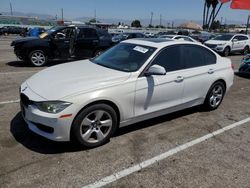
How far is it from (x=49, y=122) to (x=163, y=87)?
199cm

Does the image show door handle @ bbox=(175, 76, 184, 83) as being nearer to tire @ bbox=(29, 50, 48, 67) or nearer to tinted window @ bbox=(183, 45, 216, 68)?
tinted window @ bbox=(183, 45, 216, 68)

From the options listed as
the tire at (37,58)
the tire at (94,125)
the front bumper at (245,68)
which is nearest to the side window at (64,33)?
the tire at (37,58)

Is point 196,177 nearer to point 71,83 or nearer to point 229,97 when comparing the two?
point 71,83

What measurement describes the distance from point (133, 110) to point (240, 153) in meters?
1.76

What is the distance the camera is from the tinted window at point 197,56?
203 inches

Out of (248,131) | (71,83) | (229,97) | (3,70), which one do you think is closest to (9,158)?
(71,83)

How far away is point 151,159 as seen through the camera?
3822 mm

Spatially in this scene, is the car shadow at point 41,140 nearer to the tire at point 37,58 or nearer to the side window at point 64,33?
the tire at point 37,58

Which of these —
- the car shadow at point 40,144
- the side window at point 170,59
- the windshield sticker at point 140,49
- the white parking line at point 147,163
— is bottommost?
the white parking line at point 147,163

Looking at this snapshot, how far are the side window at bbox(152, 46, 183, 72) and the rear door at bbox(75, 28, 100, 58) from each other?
705cm

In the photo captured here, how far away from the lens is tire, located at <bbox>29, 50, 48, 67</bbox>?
10.5 m

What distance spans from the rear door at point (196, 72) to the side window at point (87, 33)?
7.03 meters

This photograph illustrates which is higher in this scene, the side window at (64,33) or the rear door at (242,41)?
the side window at (64,33)

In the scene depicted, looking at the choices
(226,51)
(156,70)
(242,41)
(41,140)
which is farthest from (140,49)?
(242,41)
